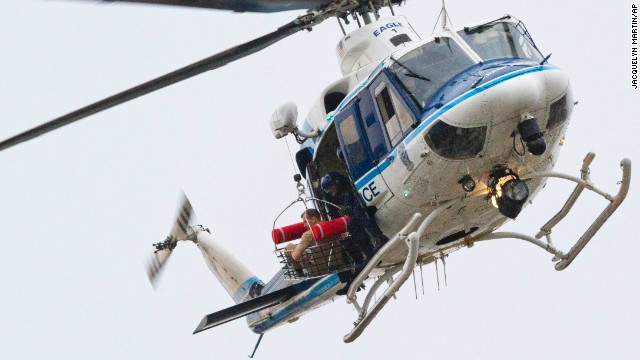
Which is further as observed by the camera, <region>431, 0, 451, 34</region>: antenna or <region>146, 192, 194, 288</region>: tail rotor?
<region>146, 192, 194, 288</region>: tail rotor

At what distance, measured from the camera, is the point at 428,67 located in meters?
12.9

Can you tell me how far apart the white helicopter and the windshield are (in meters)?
0.01

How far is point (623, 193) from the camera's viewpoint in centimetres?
1357

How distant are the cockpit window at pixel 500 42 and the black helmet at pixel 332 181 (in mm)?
2191

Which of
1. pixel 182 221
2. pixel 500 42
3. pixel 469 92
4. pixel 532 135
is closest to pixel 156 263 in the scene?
pixel 182 221

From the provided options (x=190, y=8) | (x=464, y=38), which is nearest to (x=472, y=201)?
(x=464, y=38)

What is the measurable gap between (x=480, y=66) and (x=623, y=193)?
7.38 feet

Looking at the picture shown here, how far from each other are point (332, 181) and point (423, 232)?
132 cm

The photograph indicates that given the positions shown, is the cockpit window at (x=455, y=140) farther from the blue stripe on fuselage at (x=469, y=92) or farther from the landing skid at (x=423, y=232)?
the landing skid at (x=423, y=232)

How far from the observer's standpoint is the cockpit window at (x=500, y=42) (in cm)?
1302

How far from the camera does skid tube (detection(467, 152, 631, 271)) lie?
1344 centimetres

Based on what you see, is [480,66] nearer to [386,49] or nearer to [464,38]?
[464,38]

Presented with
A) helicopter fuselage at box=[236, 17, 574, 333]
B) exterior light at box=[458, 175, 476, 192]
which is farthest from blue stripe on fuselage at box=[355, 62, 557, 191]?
exterior light at box=[458, 175, 476, 192]

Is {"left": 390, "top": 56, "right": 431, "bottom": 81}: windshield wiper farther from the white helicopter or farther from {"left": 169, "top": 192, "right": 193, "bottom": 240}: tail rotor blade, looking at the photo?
{"left": 169, "top": 192, "right": 193, "bottom": 240}: tail rotor blade
